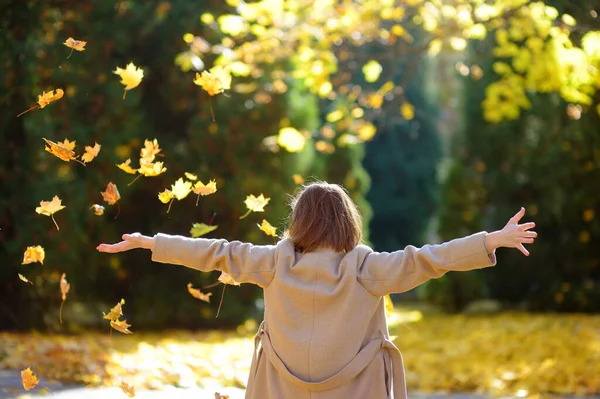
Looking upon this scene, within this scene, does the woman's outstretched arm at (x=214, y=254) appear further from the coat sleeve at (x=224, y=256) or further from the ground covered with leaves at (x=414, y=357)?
the ground covered with leaves at (x=414, y=357)

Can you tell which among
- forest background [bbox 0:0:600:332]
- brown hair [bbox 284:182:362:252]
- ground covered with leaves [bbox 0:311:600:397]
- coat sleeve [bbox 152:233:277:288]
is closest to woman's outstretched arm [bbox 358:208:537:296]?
brown hair [bbox 284:182:362:252]

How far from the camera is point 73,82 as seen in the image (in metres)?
9.30

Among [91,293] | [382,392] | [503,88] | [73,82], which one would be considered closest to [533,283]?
[503,88]

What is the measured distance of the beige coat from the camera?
3.20 m

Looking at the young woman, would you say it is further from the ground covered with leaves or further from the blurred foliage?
the blurred foliage

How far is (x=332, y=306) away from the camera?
3.24m

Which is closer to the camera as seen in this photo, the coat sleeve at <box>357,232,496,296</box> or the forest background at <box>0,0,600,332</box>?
the coat sleeve at <box>357,232,496,296</box>

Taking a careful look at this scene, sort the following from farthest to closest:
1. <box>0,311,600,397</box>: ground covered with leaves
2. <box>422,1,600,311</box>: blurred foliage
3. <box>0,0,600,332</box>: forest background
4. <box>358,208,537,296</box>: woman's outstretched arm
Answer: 1. <box>422,1,600,311</box>: blurred foliage
2. <box>0,0,600,332</box>: forest background
3. <box>0,311,600,397</box>: ground covered with leaves
4. <box>358,208,537,296</box>: woman's outstretched arm

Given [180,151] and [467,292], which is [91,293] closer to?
[180,151]

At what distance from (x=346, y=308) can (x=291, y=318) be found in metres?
0.21

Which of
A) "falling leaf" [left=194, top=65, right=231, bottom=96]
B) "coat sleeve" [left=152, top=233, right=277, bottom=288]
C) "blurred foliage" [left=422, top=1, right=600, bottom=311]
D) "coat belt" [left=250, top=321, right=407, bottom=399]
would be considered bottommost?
"blurred foliage" [left=422, top=1, right=600, bottom=311]

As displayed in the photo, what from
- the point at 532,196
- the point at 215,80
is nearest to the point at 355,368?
the point at 215,80

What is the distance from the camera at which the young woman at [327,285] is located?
3.20 m

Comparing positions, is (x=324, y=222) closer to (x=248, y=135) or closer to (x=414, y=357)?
(x=414, y=357)
